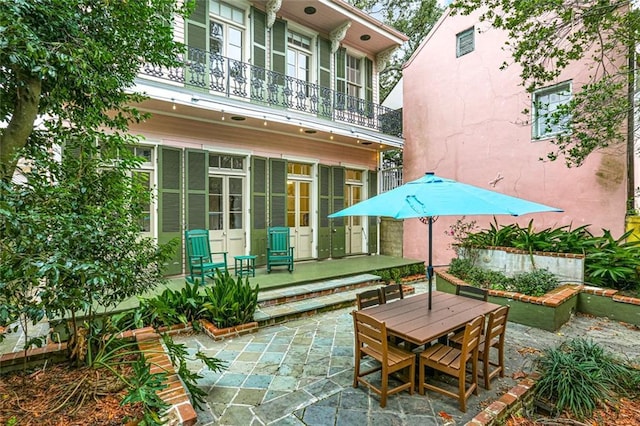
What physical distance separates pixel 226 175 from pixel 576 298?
278 inches

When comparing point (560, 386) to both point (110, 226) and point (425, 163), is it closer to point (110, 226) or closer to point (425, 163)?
point (110, 226)

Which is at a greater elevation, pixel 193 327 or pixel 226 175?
pixel 226 175

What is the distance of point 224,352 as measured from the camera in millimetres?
3705

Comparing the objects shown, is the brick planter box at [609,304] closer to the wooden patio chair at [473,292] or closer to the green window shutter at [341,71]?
the wooden patio chair at [473,292]

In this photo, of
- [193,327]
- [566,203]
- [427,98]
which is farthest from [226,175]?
[566,203]

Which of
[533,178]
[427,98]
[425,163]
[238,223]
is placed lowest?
[238,223]

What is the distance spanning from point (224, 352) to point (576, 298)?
5428mm

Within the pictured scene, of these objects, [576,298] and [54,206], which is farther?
[576,298]

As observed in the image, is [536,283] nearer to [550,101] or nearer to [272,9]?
[550,101]

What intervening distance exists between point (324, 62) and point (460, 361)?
825 centimetres

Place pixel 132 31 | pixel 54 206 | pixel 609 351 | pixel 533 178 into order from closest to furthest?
pixel 54 206
pixel 132 31
pixel 609 351
pixel 533 178

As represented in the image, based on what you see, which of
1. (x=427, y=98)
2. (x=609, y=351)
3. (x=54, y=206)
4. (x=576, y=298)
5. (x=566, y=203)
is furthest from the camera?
(x=427, y=98)

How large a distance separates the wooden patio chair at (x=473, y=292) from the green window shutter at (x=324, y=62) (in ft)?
22.1

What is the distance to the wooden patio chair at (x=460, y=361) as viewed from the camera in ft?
8.30
